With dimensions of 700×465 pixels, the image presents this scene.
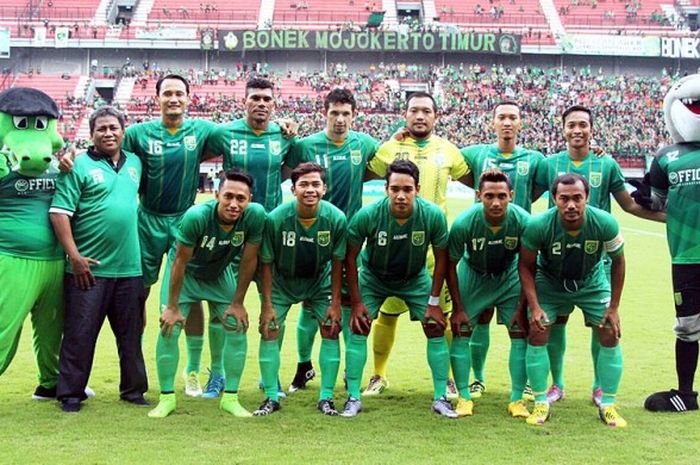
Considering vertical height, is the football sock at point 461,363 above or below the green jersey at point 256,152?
below

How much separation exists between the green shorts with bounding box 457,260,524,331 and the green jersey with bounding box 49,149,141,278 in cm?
246

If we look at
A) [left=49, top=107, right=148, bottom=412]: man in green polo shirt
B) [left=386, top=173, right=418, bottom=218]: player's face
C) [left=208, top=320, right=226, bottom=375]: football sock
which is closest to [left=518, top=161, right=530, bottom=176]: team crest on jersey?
[left=386, top=173, right=418, bottom=218]: player's face

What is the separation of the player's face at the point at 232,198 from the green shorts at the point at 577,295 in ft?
7.03

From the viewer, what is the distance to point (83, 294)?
19.8 ft

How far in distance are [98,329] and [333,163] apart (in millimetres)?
2195

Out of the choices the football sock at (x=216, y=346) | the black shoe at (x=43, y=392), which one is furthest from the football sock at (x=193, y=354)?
the black shoe at (x=43, y=392)

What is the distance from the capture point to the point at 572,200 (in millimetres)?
5590

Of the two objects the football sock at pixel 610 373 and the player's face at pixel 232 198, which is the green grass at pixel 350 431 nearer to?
the football sock at pixel 610 373

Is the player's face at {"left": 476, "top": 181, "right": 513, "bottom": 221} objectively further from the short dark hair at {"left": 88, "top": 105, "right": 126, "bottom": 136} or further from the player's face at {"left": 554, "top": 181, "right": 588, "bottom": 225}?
the short dark hair at {"left": 88, "top": 105, "right": 126, "bottom": 136}

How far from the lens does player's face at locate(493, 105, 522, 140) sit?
6617 millimetres

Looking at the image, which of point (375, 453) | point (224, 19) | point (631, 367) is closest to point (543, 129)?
point (224, 19)

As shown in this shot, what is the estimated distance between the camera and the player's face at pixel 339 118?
22.1 feet

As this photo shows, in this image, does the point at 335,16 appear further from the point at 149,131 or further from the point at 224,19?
the point at 149,131

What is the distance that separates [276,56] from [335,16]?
5642 millimetres
